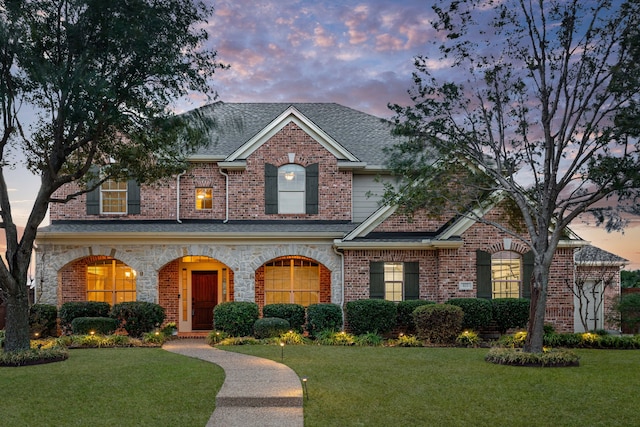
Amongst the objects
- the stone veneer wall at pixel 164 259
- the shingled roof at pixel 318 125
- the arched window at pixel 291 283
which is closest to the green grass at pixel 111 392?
the stone veneer wall at pixel 164 259

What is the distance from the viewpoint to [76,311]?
62.6ft

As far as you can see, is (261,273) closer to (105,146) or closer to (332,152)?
(332,152)

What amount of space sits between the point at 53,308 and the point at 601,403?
51.1ft

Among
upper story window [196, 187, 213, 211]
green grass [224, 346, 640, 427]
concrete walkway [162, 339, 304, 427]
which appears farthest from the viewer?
upper story window [196, 187, 213, 211]

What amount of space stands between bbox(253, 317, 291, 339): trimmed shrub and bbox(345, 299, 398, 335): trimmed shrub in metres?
2.13

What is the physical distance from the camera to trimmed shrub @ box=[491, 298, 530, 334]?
18828 millimetres

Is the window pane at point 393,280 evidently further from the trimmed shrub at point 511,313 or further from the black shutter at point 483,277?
the trimmed shrub at point 511,313

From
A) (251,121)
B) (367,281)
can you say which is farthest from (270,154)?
(367,281)

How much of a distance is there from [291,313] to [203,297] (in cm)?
402

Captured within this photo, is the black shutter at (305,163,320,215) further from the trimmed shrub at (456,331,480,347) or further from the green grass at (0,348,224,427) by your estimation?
the green grass at (0,348,224,427)

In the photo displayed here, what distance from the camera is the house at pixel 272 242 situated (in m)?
19.6

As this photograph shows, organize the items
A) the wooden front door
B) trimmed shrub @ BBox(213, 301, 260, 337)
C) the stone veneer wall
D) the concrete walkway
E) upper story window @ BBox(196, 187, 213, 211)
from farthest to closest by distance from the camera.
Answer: the wooden front door → upper story window @ BBox(196, 187, 213, 211) → the stone veneer wall → trimmed shrub @ BBox(213, 301, 260, 337) → the concrete walkway

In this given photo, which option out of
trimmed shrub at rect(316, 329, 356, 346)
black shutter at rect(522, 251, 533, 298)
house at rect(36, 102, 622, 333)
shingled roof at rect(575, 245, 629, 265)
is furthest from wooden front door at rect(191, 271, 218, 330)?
shingled roof at rect(575, 245, 629, 265)

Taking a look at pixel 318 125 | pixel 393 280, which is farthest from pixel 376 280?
pixel 318 125
